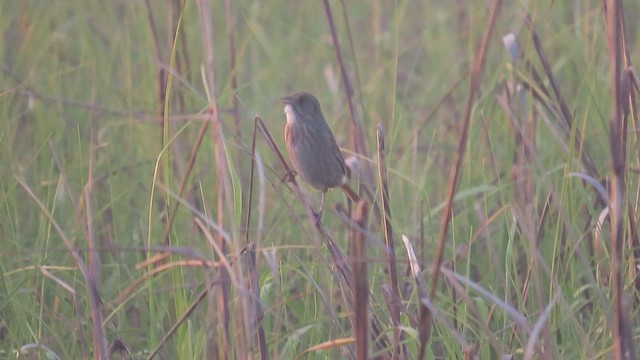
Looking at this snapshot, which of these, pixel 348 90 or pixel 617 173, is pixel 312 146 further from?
pixel 617 173

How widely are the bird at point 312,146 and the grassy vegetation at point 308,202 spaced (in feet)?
0.40

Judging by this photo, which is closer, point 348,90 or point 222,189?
point 222,189

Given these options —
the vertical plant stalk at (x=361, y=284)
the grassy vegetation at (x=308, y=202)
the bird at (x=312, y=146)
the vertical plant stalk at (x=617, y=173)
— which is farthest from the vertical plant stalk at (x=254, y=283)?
the bird at (x=312, y=146)

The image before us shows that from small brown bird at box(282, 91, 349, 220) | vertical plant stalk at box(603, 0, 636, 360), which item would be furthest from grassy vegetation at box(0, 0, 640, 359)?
small brown bird at box(282, 91, 349, 220)

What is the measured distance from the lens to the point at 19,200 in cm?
393

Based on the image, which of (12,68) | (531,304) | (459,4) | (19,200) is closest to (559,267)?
(531,304)

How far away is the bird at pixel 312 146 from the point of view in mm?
3848

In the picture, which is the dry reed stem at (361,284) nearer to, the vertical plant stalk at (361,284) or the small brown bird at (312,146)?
the vertical plant stalk at (361,284)

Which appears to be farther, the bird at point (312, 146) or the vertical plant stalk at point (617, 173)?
the bird at point (312, 146)

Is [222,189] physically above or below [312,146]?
above

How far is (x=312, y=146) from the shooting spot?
3922 millimetres

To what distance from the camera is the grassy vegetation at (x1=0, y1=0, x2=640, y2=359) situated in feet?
8.22

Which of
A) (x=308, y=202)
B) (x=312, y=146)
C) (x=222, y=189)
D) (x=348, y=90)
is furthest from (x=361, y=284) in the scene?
(x=312, y=146)

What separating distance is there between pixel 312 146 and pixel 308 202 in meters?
1.04
